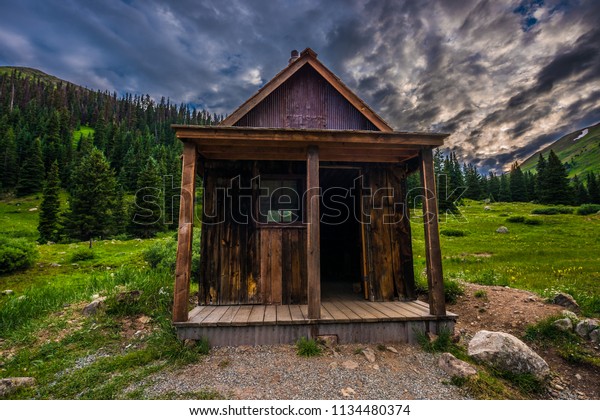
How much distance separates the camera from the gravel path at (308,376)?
11.0ft

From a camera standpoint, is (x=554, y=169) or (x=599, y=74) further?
(x=554, y=169)

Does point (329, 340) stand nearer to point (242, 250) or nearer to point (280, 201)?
point (242, 250)

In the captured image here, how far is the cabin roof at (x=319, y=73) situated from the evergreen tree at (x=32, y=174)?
58767mm

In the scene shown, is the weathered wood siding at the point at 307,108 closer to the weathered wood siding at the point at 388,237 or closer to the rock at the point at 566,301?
the weathered wood siding at the point at 388,237

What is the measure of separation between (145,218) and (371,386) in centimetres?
3585

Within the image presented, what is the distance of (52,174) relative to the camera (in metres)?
33.1

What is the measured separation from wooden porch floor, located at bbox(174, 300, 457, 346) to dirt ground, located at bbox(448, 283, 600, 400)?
1.27m

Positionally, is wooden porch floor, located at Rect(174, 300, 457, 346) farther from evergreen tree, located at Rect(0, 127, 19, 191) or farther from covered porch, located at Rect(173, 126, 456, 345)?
evergreen tree, located at Rect(0, 127, 19, 191)

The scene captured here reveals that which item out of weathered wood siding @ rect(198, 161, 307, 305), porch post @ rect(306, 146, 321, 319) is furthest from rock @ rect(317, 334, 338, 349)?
weathered wood siding @ rect(198, 161, 307, 305)
